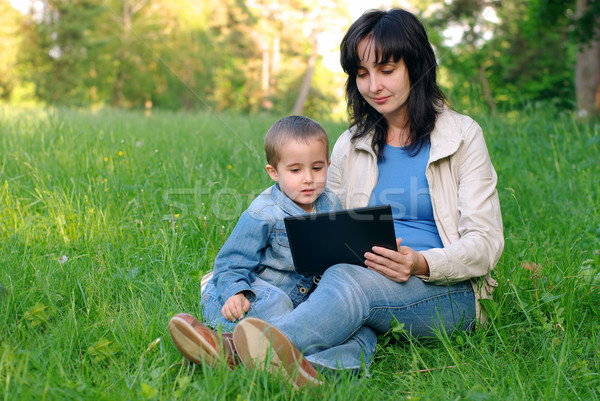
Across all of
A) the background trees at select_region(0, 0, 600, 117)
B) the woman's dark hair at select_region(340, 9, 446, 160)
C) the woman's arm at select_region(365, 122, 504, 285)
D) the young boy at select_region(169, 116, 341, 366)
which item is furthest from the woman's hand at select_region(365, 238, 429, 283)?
the background trees at select_region(0, 0, 600, 117)

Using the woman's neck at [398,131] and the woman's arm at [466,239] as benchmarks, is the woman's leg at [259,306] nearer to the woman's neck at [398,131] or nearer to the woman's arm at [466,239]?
the woman's arm at [466,239]

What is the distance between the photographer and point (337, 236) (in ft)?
6.58

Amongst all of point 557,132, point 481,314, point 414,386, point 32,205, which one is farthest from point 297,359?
point 557,132

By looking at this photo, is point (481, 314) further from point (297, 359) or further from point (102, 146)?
point (102, 146)

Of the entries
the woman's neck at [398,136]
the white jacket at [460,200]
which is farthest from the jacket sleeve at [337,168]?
the woman's neck at [398,136]

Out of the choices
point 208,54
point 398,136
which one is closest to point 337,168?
point 398,136

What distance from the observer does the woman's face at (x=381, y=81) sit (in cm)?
238

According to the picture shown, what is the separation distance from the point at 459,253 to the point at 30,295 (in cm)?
185

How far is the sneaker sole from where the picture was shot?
169 centimetres

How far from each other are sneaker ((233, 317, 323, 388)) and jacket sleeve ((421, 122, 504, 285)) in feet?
2.39

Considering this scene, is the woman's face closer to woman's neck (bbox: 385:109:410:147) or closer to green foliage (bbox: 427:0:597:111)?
woman's neck (bbox: 385:109:410:147)

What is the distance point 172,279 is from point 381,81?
56.9 inches

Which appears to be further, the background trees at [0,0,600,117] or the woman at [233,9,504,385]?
the background trees at [0,0,600,117]

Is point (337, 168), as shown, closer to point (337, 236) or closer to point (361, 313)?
point (337, 236)
